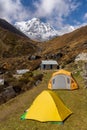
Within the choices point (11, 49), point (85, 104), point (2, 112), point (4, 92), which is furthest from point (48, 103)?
point (11, 49)

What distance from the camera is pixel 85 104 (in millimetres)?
23672

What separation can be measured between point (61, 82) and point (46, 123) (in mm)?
12345

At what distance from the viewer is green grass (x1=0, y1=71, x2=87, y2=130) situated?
61.2ft

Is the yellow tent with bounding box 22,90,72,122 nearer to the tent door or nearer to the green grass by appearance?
the green grass

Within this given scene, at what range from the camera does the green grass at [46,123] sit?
18656 mm

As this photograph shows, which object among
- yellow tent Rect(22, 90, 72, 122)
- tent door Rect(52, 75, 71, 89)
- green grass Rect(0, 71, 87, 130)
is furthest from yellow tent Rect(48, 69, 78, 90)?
yellow tent Rect(22, 90, 72, 122)

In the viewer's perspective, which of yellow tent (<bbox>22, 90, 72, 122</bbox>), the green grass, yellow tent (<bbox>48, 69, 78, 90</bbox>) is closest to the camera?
the green grass

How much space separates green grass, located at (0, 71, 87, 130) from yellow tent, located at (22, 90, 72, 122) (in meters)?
0.45

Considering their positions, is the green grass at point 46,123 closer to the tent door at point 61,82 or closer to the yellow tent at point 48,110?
the yellow tent at point 48,110

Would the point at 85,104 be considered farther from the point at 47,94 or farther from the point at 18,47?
the point at 18,47

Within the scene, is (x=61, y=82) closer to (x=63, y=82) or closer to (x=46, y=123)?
(x=63, y=82)

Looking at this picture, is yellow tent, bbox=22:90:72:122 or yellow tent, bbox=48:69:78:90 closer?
yellow tent, bbox=22:90:72:122

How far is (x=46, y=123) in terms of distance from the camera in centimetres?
1903

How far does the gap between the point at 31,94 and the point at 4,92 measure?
391 cm
